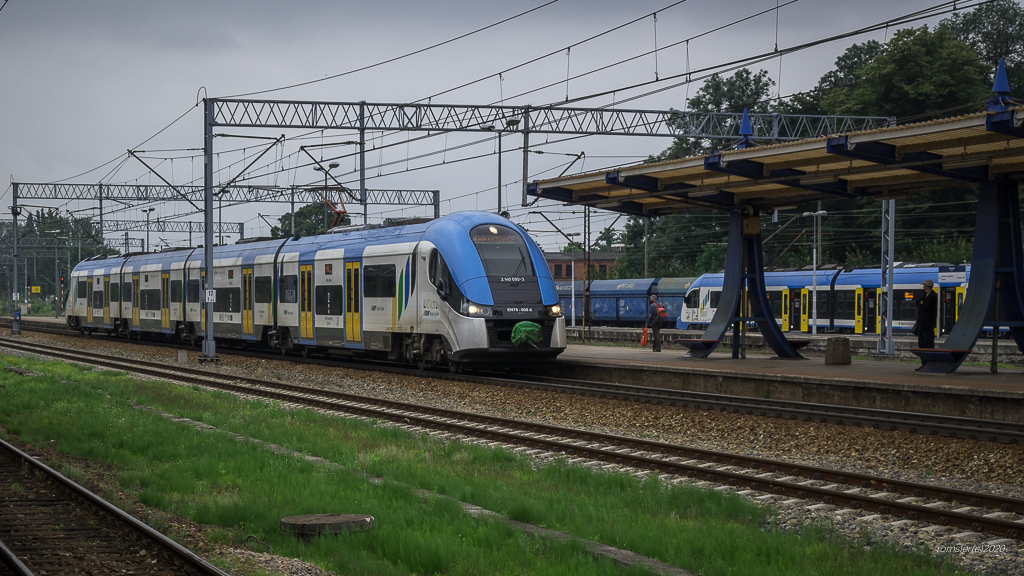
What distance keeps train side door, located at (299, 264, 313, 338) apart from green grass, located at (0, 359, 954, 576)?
11744mm

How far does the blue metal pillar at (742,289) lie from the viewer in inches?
917

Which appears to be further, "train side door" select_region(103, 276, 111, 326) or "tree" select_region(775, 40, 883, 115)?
"tree" select_region(775, 40, 883, 115)

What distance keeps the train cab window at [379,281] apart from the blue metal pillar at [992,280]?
1176cm

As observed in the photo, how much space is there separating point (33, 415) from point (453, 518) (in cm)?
1030

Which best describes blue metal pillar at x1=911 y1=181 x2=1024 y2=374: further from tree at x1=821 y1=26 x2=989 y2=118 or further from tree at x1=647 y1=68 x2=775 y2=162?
tree at x1=647 y1=68 x2=775 y2=162

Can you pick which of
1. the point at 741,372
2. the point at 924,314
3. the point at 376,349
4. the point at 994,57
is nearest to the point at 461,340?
the point at 376,349

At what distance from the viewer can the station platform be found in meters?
15.0

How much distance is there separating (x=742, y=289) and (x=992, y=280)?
6.57 m

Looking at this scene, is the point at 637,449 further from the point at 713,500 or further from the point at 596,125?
the point at 596,125

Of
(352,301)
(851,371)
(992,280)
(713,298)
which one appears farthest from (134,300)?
(992,280)

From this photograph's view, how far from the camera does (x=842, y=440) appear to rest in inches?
513

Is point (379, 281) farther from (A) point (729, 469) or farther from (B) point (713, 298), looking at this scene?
(B) point (713, 298)

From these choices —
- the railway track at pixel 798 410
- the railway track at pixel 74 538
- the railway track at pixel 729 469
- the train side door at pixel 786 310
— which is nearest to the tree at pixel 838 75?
the train side door at pixel 786 310

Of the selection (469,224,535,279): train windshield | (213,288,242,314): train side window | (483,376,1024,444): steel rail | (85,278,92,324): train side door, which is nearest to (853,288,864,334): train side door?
(469,224,535,279): train windshield
